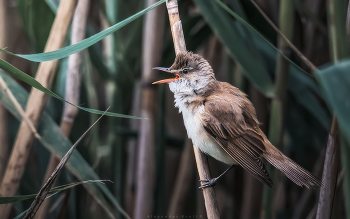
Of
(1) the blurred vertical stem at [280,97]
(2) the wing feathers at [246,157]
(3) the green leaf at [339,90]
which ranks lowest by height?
(2) the wing feathers at [246,157]

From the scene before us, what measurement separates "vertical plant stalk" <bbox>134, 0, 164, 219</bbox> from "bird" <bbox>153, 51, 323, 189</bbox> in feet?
0.36

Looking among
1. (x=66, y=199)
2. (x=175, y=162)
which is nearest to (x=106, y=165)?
(x=66, y=199)

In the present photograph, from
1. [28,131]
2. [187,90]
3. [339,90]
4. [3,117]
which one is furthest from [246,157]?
[3,117]

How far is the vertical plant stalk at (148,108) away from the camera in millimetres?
1434

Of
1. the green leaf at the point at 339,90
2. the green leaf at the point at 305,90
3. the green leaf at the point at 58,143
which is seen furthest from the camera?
the green leaf at the point at 305,90

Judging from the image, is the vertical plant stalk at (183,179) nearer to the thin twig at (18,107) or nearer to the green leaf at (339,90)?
the thin twig at (18,107)

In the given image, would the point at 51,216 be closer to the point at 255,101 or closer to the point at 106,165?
the point at 106,165

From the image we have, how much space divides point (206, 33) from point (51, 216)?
1444 millimetres

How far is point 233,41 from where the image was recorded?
1.36m

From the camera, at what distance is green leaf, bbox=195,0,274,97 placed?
4.39 ft

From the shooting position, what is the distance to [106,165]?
79.0 inches

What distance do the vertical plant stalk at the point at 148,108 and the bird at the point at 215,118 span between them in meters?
0.11

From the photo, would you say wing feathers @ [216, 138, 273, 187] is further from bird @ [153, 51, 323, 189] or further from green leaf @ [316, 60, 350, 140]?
green leaf @ [316, 60, 350, 140]

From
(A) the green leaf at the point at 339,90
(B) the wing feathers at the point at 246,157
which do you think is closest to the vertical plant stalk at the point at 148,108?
(B) the wing feathers at the point at 246,157
